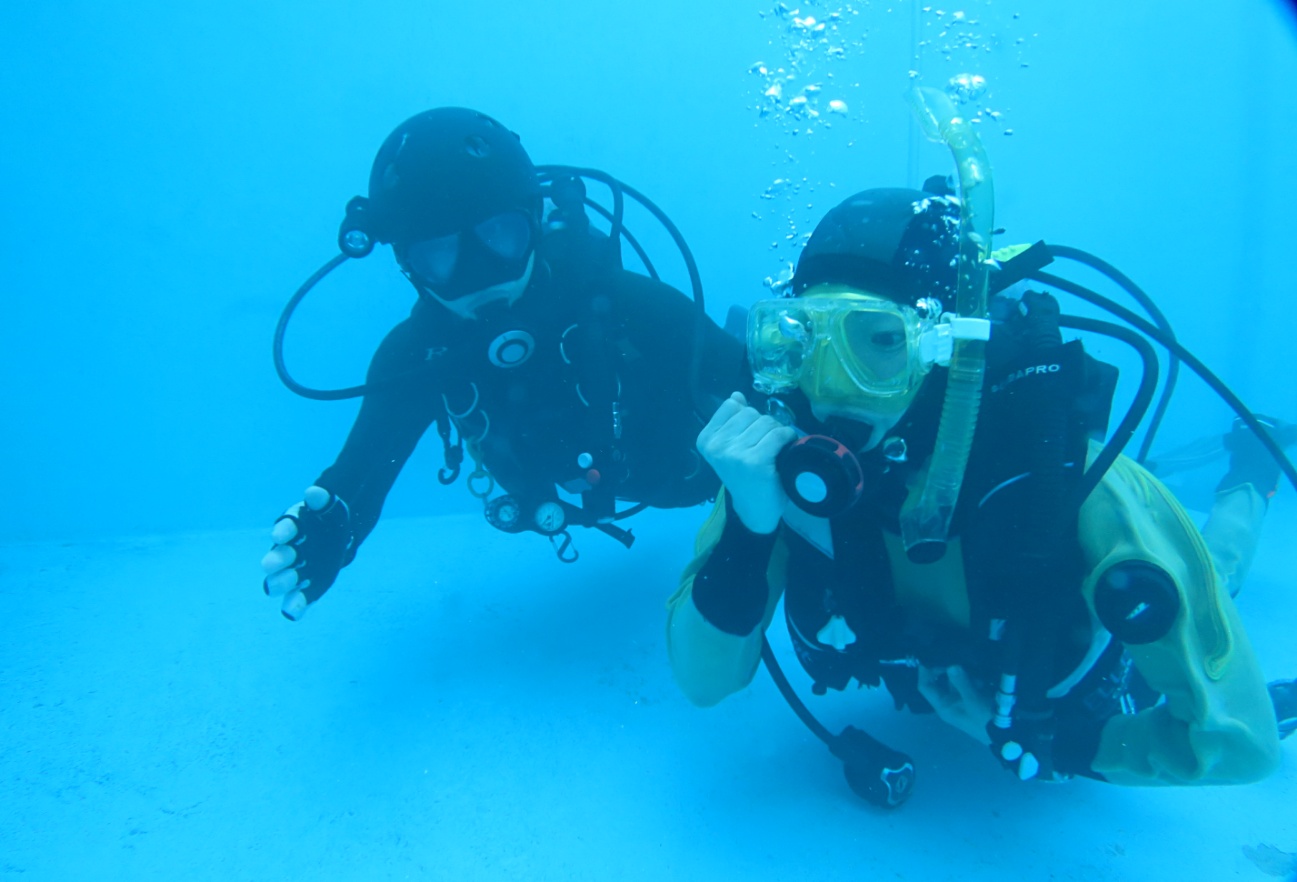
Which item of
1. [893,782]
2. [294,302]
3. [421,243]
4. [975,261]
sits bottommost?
[893,782]

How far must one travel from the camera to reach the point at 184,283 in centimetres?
602

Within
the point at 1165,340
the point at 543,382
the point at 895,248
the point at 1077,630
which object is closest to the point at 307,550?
the point at 543,382

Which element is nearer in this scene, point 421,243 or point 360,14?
point 421,243

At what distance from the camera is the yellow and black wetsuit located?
156 centimetres

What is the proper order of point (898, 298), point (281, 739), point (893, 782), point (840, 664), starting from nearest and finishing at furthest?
point (898, 298), point (840, 664), point (893, 782), point (281, 739)

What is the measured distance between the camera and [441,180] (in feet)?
9.37

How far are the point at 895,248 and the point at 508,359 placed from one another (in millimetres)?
1957

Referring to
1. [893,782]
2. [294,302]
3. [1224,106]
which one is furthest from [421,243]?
[1224,106]

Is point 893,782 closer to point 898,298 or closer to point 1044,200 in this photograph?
point 898,298

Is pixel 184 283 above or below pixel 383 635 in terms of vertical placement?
above

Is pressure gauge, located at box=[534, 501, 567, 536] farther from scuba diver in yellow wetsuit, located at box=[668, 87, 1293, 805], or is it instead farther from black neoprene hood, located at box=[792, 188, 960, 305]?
black neoprene hood, located at box=[792, 188, 960, 305]

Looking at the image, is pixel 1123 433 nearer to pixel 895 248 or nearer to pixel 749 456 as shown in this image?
pixel 895 248

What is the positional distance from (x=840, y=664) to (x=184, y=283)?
6.68m

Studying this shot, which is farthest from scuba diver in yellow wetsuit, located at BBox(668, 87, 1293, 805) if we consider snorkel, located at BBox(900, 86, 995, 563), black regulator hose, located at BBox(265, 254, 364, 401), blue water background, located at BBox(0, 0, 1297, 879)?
black regulator hose, located at BBox(265, 254, 364, 401)
